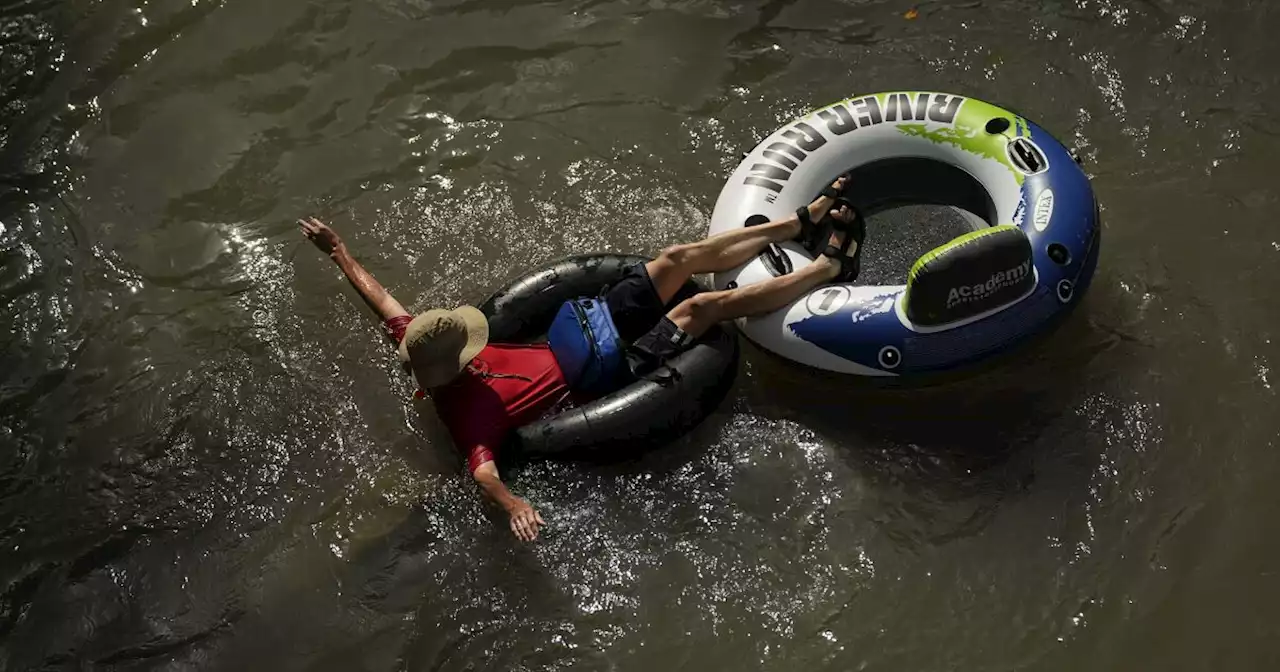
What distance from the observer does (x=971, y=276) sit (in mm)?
3768

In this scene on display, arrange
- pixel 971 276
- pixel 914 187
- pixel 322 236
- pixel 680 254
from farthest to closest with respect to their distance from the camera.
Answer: pixel 914 187 → pixel 322 236 → pixel 680 254 → pixel 971 276

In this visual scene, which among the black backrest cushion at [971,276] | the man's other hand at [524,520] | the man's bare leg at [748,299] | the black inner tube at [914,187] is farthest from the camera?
the black inner tube at [914,187]

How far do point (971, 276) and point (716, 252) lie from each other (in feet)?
3.38

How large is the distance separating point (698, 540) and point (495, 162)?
2.34 m

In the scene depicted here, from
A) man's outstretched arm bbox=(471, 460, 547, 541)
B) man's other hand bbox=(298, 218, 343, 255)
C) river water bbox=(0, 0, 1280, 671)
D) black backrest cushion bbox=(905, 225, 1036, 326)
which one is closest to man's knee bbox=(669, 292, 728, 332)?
river water bbox=(0, 0, 1280, 671)

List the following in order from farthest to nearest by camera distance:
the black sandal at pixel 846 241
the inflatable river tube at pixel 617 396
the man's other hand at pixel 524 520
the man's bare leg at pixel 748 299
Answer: the black sandal at pixel 846 241 < the man's bare leg at pixel 748 299 < the inflatable river tube at pixel 617 396 < the man's other hand at pixel 524 520

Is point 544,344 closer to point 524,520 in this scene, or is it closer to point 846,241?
point 524,520

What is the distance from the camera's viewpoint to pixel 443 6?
5.73 metres

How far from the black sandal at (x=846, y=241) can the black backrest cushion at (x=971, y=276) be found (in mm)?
388

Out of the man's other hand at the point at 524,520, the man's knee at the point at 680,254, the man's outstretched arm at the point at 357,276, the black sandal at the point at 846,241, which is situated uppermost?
the man's outstretched arm at the point at 357,276

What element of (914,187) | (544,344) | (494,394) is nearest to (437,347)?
(494,394)

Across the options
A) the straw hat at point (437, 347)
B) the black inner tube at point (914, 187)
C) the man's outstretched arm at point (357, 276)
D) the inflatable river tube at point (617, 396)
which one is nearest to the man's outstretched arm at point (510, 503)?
the inflatable river tube at point (617, 396)

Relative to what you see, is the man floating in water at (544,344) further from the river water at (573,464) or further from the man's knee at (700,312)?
the river water at (573,464)

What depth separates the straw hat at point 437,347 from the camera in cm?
367
